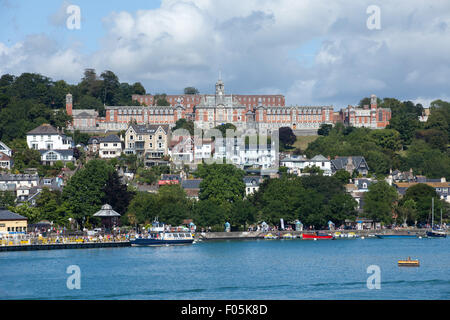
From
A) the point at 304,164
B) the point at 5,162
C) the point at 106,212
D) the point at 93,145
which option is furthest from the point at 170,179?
the point at 93,145

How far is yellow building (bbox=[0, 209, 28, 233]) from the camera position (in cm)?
6141

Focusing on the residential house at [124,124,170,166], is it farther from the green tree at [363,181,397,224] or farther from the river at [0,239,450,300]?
the river at [0,239,450,300]

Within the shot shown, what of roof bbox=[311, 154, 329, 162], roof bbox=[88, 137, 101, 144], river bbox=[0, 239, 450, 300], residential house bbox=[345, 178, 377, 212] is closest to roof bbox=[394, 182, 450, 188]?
residential house bbox=[345, 178, 377, 212]

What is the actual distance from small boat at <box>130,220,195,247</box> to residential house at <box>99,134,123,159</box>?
32453mm

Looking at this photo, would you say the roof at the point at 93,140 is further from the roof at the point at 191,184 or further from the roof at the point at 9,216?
the roof at the point at 9,216

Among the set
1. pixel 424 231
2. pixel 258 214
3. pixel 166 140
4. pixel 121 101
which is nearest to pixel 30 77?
pixel 121 101

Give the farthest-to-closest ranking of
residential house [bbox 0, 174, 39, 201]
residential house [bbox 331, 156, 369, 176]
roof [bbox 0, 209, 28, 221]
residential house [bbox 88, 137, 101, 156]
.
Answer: residential house [bbox 88, 137, 101, 156] < residential house [bbox 331, 156, 369, 176] < residential house [bbox 0, 174, 39, 201] < roof [bbox 0, 209, 28, 221]

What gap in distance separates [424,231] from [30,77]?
66.0 m

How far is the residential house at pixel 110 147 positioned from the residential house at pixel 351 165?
78.3ft

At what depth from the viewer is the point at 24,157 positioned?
9050 centimetres

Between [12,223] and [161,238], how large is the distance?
1055 centimetres

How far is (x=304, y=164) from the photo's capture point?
97750 mm

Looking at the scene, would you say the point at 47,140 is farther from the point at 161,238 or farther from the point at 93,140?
the point at 161,238

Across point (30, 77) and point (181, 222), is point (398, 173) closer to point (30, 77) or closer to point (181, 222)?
point (181, 222)
